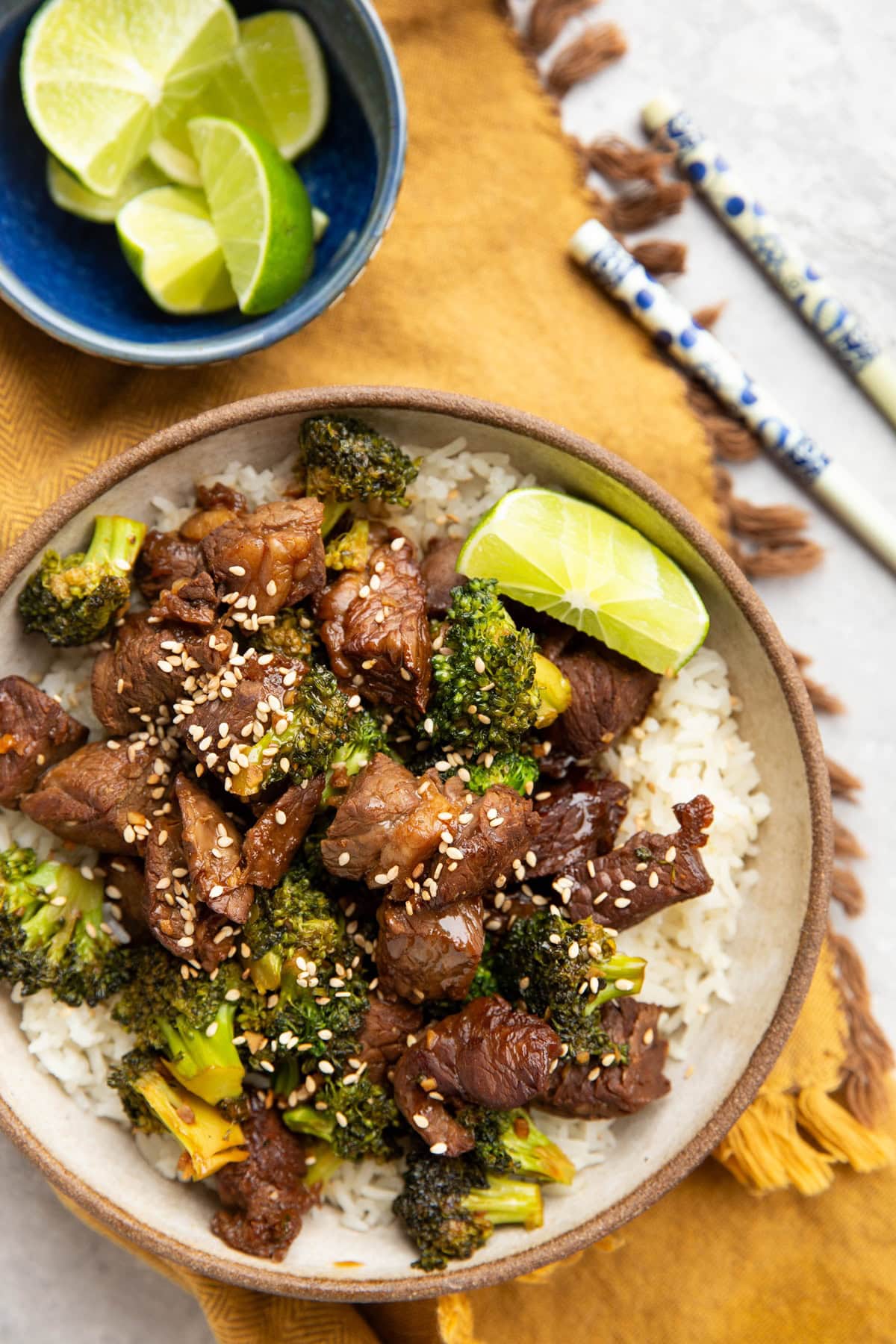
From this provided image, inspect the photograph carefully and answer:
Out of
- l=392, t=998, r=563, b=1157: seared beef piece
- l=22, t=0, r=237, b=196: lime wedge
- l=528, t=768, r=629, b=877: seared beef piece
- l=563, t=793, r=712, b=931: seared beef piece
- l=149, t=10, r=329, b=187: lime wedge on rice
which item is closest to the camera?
l=392, t=998, r=563, b=1157: seared beef piece

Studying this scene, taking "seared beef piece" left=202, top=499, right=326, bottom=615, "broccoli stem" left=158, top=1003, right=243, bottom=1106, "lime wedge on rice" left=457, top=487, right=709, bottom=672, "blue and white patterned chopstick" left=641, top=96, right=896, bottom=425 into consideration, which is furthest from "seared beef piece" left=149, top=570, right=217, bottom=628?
"blue and white patterned chopstick" left=641, top=96, right=896, bottom=425

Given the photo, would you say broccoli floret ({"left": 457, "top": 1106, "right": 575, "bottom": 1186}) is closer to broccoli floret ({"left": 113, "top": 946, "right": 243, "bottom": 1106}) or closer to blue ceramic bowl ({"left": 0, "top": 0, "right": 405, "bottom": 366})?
broccoli floret ({"left": 113, "top": 946, "right": 243, "bottom": 1106})

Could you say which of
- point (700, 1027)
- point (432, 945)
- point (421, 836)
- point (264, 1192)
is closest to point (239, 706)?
point (421, 836)

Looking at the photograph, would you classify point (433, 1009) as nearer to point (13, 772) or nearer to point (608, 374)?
point (13, 772)

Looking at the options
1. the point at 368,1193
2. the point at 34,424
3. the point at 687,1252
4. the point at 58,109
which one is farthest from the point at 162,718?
the point at 687,1252

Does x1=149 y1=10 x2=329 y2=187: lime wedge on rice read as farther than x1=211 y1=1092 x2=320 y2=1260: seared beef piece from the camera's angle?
Yes

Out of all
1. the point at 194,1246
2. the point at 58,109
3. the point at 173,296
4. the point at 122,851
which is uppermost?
the point at 58,109

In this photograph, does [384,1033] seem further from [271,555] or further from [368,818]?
[271,555]
